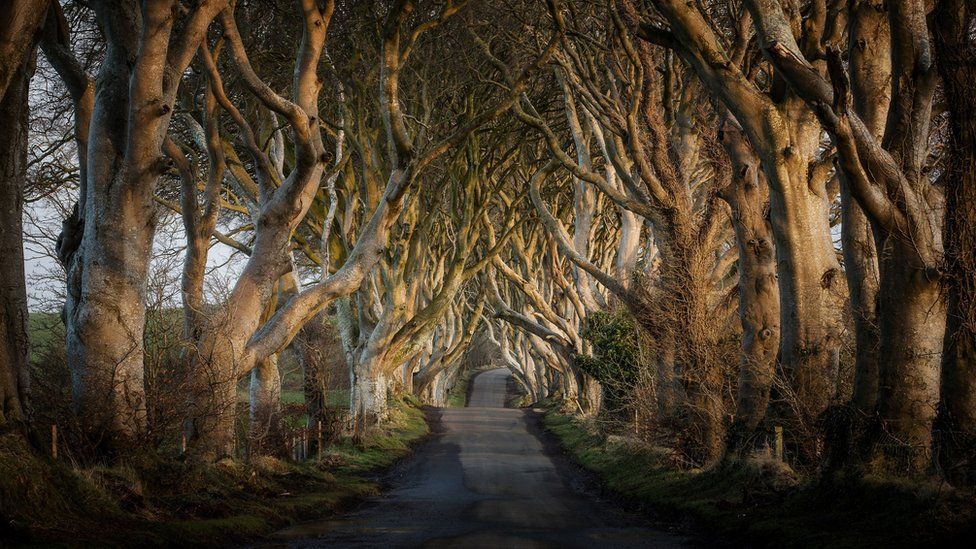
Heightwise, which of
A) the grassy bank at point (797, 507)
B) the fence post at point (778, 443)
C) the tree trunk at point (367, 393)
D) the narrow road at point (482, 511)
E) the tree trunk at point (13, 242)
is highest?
the tree trunk at point (13, 242)

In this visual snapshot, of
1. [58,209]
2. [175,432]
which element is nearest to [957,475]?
[175,432]

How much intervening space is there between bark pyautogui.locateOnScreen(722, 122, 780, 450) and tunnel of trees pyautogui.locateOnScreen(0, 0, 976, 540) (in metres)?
0.04

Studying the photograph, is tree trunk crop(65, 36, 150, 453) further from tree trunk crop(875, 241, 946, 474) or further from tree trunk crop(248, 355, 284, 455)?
tree trunk crop(875, 241, 946, 474)

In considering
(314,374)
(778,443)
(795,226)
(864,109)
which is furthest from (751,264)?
(314,374)

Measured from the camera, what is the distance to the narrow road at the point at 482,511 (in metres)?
10.8

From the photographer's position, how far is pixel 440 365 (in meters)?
45.5

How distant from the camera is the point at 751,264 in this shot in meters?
14.4

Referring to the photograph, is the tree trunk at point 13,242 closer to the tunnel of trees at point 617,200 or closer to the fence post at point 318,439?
the tunnel of trees at point 617,200

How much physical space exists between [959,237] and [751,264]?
539cm

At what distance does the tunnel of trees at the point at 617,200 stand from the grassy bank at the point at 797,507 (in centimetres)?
36

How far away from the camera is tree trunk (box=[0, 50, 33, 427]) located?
31.9 ft

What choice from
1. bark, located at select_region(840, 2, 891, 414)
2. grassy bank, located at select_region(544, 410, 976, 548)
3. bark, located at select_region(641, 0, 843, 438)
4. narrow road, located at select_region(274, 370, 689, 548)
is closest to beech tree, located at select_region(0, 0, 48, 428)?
narrow road, located at select_region(274, 370, 689, 548)

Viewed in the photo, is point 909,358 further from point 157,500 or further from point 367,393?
point 367,393

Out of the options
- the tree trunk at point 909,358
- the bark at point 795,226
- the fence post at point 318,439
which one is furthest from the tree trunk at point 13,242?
the fence post at point 318,439
